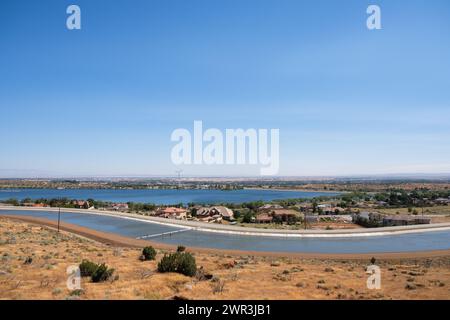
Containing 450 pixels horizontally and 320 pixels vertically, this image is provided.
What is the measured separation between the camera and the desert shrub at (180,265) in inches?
503

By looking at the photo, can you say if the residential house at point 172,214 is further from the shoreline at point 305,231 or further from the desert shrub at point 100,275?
the desert shrub at point 100,275

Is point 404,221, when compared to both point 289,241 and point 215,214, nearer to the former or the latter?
point 289,241

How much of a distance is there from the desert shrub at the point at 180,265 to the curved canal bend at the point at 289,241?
1435 cm

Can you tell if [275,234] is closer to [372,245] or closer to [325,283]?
[372,245]

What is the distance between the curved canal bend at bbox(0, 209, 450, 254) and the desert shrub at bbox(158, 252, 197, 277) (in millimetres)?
14350

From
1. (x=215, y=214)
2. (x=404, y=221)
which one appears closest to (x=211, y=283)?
(x=215, y=214)

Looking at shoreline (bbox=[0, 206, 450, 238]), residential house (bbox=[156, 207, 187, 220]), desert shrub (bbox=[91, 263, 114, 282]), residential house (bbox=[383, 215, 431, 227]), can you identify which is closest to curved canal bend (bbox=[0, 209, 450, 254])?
shoreline (bbox=[0, 206, 450, 238])

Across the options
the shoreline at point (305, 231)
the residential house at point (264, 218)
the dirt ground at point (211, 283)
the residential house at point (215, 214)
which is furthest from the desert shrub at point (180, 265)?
the residential house at point (215, 214)

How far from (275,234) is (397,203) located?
1868 inches
